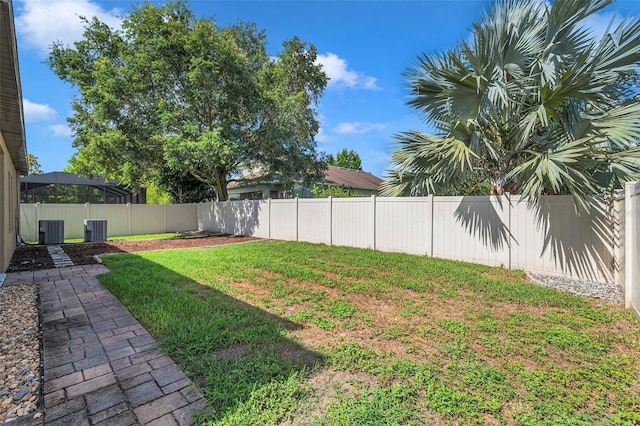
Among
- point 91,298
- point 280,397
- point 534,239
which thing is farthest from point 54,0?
point 534,239

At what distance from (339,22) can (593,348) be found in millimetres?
10403

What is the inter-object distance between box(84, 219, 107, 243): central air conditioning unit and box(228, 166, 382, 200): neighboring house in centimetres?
706

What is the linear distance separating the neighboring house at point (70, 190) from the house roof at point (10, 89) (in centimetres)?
1135

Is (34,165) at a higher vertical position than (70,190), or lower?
higher

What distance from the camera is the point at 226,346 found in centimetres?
306

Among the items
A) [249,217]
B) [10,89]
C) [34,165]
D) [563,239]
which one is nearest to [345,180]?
[249,217]

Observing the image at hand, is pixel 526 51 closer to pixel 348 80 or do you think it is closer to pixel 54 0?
pixel 54 0

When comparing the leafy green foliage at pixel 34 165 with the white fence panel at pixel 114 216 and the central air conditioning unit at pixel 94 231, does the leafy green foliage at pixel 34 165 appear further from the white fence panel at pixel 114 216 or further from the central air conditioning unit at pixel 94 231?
the central air conditioning unit at pixel 94 231

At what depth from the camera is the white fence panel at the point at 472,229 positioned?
259 inches

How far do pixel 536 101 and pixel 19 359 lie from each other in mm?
8123

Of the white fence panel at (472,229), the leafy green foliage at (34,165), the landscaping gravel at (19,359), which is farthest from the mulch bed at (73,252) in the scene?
the leafy green foliage at (34,165)

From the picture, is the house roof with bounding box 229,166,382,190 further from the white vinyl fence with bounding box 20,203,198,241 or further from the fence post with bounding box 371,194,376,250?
the fence post with bounding box 371,194,376,250

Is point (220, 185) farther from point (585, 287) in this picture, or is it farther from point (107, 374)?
point (585, 287)

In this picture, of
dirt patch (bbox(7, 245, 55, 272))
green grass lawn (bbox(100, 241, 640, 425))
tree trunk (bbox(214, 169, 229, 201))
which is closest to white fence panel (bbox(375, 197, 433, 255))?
green grass lawn (bbox(100, 241, 640, 425))
